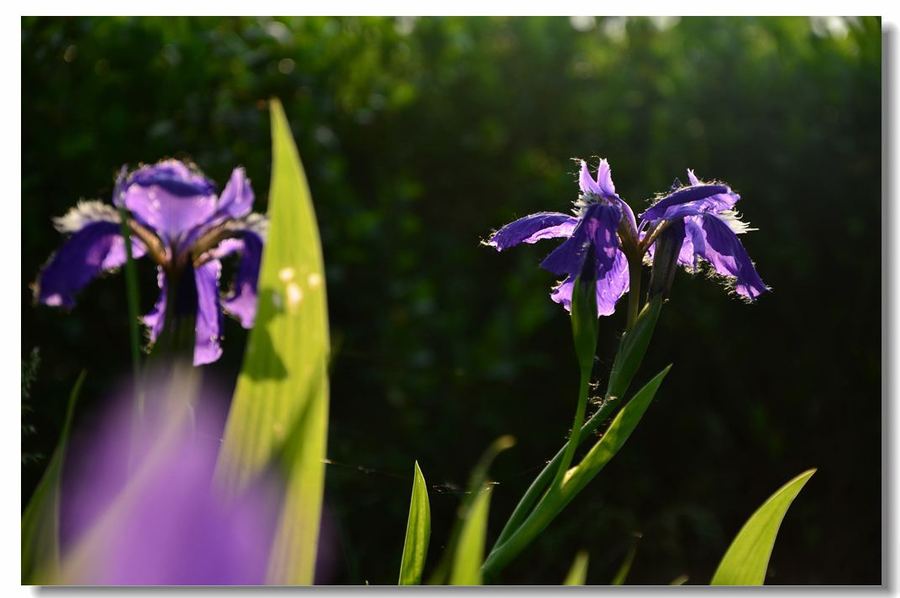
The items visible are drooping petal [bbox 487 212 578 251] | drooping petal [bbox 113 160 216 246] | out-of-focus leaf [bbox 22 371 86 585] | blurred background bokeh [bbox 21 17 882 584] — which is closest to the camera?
out-of-focus leaf [bbox 22 371 86 585]

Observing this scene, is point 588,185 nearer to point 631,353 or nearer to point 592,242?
point 592,242

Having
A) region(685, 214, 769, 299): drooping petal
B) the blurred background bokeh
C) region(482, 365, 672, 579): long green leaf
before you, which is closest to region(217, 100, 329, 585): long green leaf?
region(482, 365, 672, 579): long green leaf

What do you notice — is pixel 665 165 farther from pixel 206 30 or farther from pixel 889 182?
pixel 206 30

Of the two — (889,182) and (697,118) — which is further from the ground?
(697,118)

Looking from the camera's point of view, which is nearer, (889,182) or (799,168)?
(889,182)

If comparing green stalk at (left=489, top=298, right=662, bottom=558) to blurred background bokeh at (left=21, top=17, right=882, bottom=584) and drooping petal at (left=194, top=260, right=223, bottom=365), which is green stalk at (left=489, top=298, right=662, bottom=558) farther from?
blurred background bokeh at (left=21, top=17, right=882, bottom=584)

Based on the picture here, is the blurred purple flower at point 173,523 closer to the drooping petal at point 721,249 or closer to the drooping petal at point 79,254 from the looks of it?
the drooping petal at point 79,254
